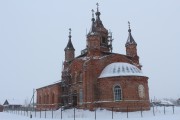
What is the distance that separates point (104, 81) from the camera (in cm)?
3344

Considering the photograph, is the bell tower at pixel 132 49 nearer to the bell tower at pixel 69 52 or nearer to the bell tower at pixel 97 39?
the bell tower at pixel 97 39

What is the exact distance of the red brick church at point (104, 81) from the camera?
3256cm

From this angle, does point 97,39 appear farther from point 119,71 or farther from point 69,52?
point 69,52

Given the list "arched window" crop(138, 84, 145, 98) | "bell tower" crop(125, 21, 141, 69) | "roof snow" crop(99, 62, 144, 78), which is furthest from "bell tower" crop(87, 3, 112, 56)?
"arched window" crop(138, 84, 145, 98)

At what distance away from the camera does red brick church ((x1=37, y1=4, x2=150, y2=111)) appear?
32562mm

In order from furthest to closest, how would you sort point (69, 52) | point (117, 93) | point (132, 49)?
point (69, 52)
point (132, 49)
point (117, 93)

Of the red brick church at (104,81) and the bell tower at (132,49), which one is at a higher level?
the bell tower at (132,49)

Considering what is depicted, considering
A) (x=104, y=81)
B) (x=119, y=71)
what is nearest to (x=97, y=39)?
(x=119, y=71)

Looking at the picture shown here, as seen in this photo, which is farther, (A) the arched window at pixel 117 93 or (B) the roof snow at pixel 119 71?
(B) the roof snow at pixel 119 71

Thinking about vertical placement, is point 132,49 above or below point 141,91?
above

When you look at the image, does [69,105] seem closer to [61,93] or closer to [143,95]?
[61,93]

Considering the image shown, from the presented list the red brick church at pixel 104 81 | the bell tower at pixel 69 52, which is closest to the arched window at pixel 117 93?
the red brick church at pixel 104 81

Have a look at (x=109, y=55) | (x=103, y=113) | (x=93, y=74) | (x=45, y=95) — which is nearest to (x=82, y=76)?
(x=93, y=74)

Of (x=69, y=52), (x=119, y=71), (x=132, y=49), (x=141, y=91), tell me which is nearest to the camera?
(x=141, y=91)
